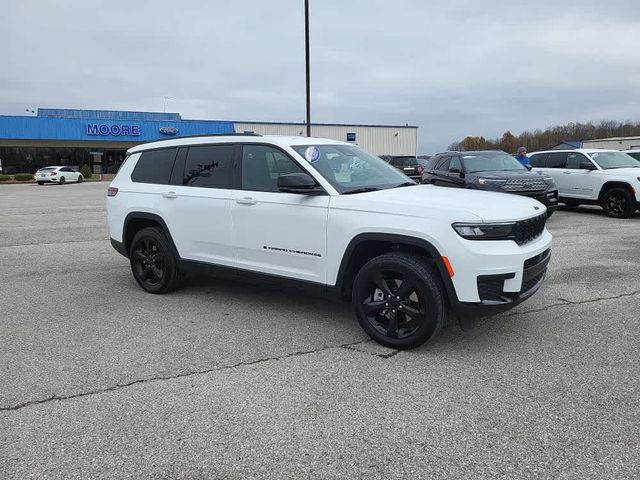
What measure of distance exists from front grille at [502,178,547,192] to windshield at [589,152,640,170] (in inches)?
124

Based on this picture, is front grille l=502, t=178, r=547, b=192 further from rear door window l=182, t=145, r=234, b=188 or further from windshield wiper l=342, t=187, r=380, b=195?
rear door window l=182, t=145, r=234, b=188

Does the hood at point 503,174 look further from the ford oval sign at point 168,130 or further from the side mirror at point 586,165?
the ford oval sign at point 168,130

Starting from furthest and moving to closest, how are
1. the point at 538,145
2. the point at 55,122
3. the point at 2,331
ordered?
the point at 538,145, the point at 55,122, the point at 2,331

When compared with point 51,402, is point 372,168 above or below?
above

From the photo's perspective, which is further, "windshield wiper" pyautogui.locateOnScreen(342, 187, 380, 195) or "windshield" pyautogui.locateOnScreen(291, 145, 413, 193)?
"windshield" pyautogui.locateOnScreen(291, 145, 413, 193)

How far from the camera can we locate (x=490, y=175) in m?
11.5

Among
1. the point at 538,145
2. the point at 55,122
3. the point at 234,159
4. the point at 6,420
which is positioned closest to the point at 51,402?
the point at 6,420

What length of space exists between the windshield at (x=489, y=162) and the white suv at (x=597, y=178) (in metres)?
2.08

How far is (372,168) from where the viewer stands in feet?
17.9

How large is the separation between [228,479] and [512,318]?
3427 mm

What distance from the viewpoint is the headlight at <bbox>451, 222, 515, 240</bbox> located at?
3.95m

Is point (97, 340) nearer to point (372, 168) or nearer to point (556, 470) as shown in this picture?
point (372, 168)

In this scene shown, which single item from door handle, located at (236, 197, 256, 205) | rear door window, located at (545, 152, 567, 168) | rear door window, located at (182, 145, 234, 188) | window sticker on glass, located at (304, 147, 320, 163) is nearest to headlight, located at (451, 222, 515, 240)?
window sticker on glass, located at (304, 147, 320, 163)

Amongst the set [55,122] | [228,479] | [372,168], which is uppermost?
[55,122]
